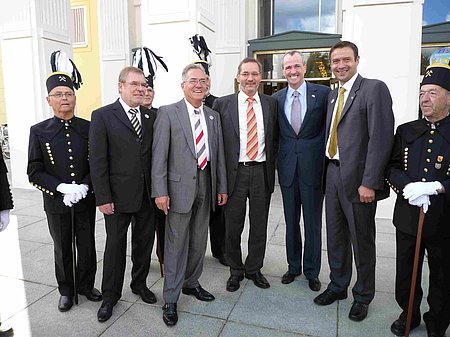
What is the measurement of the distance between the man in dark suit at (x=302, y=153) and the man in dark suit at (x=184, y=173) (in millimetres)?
670

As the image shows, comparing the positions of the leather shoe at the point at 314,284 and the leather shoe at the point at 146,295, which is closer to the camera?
the leather shoe at the point at 146,295

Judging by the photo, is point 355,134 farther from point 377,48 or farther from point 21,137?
point 21,137

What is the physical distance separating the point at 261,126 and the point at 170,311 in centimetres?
180

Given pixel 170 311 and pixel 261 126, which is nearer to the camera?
pixel 170 311

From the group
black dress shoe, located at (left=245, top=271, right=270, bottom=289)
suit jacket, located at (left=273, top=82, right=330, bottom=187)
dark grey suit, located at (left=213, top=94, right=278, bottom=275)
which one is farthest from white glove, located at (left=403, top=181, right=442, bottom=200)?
black dress shoe, located at (left=245, top=271, right=270, bottom=289)

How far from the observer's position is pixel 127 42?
12312mm

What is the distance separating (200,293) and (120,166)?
1365mm

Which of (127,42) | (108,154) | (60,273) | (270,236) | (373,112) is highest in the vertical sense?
(127,42)

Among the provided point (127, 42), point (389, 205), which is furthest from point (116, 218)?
point (127, 42)

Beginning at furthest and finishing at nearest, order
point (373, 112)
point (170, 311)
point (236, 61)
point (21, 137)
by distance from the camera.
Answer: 1. point (236, 61)
2. point (21, 137)
3. point (170, 311)
4. point (373, 112)

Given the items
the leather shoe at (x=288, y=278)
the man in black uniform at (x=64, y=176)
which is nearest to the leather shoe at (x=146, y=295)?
the man in black uniform at (x=64, y=176)

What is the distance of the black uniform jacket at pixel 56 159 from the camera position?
301 centimetres

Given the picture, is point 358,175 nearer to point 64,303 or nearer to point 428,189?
point 428,189

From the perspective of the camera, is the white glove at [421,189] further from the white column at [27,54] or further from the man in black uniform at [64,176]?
the white column at [27,54]
